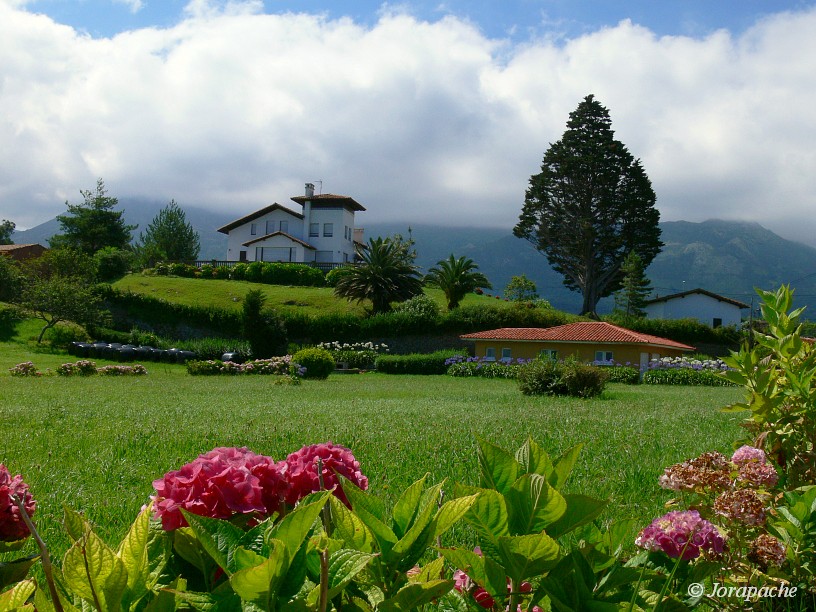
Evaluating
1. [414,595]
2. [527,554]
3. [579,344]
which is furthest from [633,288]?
[414,595]

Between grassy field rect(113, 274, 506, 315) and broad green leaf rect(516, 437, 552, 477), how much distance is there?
46.6 meters

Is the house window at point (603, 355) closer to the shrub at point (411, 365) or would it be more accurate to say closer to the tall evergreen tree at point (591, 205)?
the shrub at point (411, 365)

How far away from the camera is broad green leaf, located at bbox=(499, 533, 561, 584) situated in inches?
47.5

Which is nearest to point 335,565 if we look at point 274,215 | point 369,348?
point 369,348

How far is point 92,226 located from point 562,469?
7783 cm

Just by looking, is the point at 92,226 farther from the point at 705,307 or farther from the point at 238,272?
the point at 705,307

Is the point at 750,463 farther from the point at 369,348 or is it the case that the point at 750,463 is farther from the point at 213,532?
the point at 369,348

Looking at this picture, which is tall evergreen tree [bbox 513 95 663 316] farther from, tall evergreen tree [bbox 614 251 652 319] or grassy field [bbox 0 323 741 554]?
grassy field [bbox 0 323 741 554]

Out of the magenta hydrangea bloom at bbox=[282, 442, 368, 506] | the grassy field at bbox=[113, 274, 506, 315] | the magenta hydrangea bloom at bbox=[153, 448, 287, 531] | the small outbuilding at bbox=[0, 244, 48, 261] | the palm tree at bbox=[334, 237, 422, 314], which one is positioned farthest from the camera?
the small outbuilding at bbox=[0, 244, 48, 261]

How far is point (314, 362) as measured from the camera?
2672 cm

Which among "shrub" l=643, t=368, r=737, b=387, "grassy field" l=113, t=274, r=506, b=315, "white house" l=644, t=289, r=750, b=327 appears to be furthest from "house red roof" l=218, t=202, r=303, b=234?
"shrub" l=643, t=368, r=737, b=387

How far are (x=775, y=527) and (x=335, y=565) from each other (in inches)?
65.1

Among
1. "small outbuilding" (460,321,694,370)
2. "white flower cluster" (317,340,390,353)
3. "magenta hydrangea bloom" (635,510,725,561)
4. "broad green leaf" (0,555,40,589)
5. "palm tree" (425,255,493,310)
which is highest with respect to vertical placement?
"palm tree" (425,255,493,310)

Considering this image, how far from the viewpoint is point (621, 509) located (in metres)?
4.55
